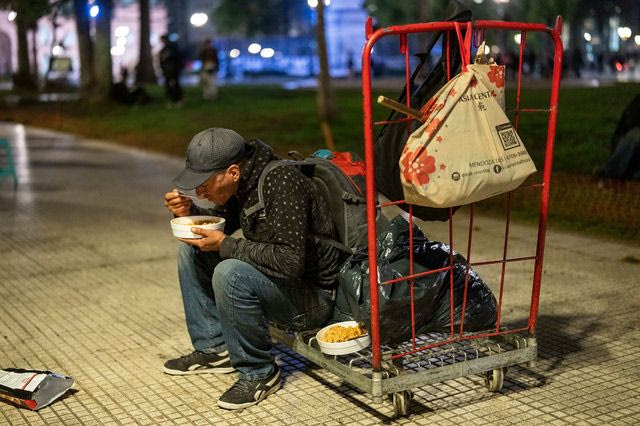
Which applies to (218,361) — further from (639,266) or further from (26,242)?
(26,242)

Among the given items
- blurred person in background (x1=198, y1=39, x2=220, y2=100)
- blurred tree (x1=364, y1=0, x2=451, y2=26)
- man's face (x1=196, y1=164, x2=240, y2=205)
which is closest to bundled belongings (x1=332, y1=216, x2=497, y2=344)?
man's face (x1=196, y1=164, x2=240, y2=205)

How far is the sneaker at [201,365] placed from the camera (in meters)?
4.49

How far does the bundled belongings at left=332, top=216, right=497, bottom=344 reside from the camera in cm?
373

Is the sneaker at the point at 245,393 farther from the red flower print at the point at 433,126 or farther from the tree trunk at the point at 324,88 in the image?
the tree trunk at the point at 324,88

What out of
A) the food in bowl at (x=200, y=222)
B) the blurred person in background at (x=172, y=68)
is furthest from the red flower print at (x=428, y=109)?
the blurred person in background at (x=172, y=68)

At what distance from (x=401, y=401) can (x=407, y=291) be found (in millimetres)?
475

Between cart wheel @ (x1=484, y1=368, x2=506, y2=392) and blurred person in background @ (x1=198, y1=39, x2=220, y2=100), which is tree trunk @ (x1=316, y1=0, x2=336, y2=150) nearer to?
blurred person in background @ (x1=198, y1=39, x2=220, y2=100)

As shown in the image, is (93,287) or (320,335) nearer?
(320,335)

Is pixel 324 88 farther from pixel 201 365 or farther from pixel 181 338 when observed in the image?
pixel 201 365

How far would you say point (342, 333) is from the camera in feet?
12.8

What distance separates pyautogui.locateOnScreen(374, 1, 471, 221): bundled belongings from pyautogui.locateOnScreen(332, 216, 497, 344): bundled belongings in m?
0.17

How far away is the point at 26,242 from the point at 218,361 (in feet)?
13.3

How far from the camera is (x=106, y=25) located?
27.4 meters

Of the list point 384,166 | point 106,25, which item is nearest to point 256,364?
point 384,166
